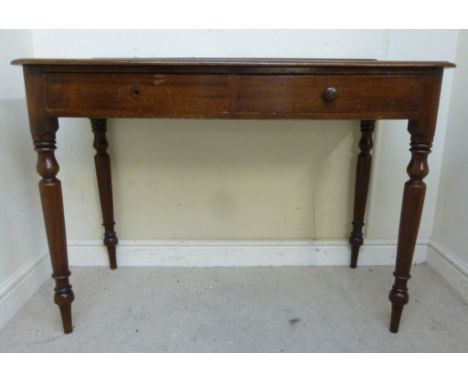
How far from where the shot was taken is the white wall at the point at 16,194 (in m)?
1.19

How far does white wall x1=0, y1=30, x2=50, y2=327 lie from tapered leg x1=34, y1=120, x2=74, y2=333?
24cm

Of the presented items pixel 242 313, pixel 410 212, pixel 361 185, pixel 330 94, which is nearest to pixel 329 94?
pixel 330 94

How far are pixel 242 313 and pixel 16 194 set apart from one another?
2.82ft

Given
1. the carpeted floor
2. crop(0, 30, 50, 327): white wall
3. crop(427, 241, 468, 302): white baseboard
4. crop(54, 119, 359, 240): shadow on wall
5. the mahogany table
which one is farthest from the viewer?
crop(54, 119, 359, 240): shadow on wall

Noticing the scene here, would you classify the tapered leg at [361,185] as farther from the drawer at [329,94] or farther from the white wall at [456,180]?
the drawer at [329,94]

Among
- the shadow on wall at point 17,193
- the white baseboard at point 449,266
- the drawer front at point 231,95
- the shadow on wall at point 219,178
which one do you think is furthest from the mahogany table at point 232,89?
the white baseboard at point 449,266

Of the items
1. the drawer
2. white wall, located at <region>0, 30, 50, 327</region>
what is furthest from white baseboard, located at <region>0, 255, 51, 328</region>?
the drawer

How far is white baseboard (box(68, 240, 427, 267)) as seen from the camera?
153 cm

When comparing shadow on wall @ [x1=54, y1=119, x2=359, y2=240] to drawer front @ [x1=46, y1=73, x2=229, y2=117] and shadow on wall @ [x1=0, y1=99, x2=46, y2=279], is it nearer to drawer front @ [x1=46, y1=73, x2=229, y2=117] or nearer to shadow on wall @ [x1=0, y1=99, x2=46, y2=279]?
shadow on wall @ [x1=0, y1=99, x2=46, y2=279]

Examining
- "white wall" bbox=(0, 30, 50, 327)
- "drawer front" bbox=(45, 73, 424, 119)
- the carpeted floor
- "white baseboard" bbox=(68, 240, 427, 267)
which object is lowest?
the carpeted floor

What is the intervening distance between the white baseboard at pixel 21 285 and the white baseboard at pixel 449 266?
153cm

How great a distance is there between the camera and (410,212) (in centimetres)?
102

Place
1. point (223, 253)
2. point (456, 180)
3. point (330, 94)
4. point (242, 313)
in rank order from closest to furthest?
point (330, 94) < point (242, 313) < point (456, 180) < point (223, 253)

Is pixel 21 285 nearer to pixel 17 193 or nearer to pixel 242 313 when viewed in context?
pixel 17 193
